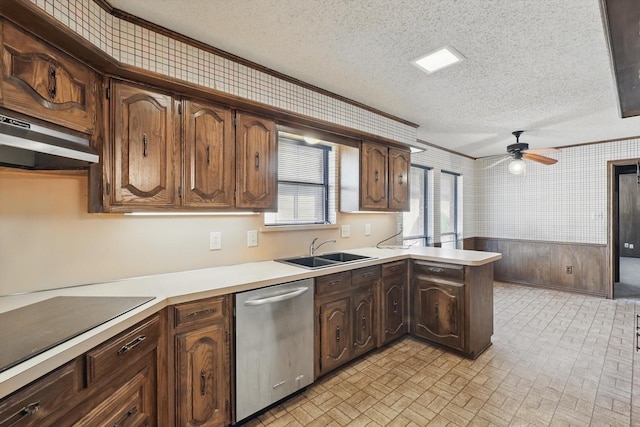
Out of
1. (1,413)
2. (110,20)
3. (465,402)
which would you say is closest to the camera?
(1,413)

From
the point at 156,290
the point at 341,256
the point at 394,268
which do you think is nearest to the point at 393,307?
the point at 394,268

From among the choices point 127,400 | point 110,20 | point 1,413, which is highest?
point 110,20

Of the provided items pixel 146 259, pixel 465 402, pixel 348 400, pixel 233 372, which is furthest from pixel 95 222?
pixel 465 402

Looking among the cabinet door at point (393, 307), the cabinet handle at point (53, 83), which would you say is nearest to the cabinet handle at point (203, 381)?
the cabinet handle at point (53, 83)

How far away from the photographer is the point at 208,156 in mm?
2035

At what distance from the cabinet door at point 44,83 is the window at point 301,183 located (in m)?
1.51

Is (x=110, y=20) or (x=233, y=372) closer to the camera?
(x=110, y=20)

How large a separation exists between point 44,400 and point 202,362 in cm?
81

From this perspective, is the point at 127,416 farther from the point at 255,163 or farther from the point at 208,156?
the point at 255,163

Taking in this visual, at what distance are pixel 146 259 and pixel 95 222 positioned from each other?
38cm

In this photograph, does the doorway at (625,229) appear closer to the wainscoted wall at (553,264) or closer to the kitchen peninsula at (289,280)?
the wainscoted wall at (553,264)

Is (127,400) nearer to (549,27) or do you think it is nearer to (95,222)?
(95,222)

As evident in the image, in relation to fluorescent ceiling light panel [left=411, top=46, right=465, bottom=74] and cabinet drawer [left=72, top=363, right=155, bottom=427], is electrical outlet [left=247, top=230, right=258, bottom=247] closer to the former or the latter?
cabinet drawer [left=72, top=363, right=155, bottom=427]

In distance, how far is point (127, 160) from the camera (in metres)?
1.73
